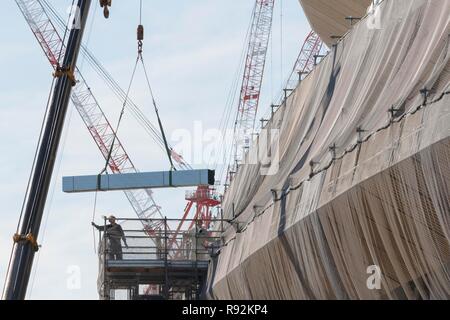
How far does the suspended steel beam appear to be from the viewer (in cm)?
4609

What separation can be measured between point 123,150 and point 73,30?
73.5 m

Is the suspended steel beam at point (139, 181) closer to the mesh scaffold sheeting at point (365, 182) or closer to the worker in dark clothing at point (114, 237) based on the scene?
the worker in dark clothing at point (114, 237)

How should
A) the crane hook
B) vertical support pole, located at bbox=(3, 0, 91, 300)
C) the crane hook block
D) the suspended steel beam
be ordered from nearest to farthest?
1. vertical support pole, located at bbox=(3, 0, 91, 300)
2. the crane hook
3. the crane hook block
4. the suspended steel beam

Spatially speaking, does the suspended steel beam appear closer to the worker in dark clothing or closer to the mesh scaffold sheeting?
the worker in dark clothing

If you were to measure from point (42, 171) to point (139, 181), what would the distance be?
17974 millimetres

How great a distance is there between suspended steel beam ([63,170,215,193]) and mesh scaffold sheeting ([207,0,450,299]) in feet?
33.8

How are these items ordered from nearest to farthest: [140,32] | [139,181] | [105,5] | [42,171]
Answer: [42,171] < [105,5] < [140,32] < [139,181]

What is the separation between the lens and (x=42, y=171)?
2975 cm

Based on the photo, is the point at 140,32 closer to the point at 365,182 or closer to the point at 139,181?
the point at 139,181

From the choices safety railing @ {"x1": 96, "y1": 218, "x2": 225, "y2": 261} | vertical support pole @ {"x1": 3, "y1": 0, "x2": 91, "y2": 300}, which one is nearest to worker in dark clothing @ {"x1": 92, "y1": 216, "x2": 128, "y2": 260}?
safety railing @ {"x1": 96, "y1": 218, "x2": 225, "y2": 261}

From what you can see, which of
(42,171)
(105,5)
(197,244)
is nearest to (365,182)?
(42,171)

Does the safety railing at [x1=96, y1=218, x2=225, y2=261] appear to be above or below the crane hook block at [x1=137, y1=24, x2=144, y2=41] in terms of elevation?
below

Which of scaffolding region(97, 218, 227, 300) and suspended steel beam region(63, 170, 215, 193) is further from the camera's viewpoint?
suspended steel beam region(63, 170, 215, 193)

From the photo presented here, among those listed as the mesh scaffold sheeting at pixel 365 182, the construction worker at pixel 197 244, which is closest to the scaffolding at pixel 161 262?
the construction worker at pixel 197 244
